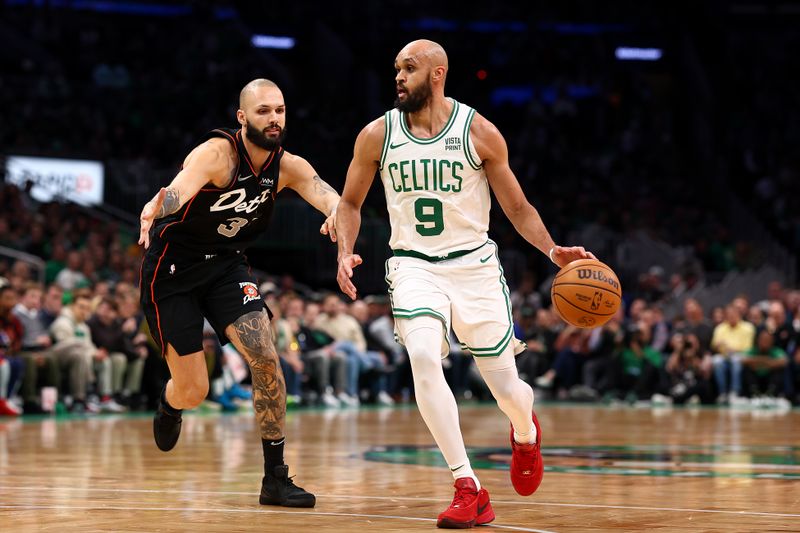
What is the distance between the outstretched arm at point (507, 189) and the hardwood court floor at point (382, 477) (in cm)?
131

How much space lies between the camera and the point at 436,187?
632 cm

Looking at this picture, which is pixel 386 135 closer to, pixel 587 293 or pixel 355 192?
Answer: pixel 355 192

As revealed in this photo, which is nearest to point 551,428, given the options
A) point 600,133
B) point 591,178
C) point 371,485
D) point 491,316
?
point 371,485

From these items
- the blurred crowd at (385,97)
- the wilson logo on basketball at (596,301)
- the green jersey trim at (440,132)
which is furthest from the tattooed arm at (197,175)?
the blurred crowd at (385,97)

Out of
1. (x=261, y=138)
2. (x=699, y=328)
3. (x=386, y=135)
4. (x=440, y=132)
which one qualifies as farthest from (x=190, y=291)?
(x=699, y=328)

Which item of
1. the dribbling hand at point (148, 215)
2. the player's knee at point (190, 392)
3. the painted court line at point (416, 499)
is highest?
the dribbling hand at point (148, 215)

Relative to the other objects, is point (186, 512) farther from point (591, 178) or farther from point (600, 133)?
point (600, 133)

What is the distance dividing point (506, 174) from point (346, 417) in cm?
937

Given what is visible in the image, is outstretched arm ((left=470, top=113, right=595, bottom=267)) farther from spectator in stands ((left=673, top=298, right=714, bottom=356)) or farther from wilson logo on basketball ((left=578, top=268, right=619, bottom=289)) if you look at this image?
spectator in stands ((left=673, top=298, right=714, bottom=356))

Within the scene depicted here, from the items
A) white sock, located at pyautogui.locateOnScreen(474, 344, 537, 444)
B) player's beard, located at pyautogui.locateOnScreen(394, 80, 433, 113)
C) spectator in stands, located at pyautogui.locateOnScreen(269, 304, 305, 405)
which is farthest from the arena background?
player's beard, located at pyautogui.locateOnScreen(394, 80, 433, 113)

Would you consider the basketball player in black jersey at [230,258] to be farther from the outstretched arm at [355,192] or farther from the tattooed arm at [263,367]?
the outstretched arm at [355,192]

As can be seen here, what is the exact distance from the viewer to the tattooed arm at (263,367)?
6938 mm

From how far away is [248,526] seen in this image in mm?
5699

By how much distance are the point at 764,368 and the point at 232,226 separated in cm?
1395
